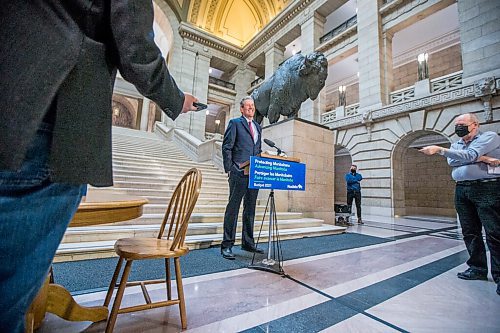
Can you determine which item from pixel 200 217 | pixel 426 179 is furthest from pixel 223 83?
pixel 200 217

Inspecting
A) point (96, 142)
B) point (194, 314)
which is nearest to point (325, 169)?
point (194, 314)

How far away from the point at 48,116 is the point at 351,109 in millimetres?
12908

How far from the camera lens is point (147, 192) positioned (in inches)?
191

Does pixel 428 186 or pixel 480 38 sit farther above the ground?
pixel 480 38

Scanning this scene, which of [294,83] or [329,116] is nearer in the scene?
[294,83]

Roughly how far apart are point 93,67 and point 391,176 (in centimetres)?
1095

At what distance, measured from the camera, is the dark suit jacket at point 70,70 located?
1.60ft

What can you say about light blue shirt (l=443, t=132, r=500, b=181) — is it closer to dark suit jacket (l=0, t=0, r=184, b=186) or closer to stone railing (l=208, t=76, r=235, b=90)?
dark suit jacket (l=0, t=0, r=184, b=186)

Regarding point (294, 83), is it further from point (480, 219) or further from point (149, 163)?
point (149, 163)

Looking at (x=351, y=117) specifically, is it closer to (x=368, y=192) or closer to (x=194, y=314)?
(x=368, y=192)

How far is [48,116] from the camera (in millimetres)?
565

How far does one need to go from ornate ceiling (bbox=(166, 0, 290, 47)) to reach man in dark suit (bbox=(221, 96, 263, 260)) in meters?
17.2

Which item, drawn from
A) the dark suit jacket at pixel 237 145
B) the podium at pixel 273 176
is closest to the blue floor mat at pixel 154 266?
the podium at pixel 273 176

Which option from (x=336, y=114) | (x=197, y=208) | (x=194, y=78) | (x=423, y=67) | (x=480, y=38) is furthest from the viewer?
(x=194, y=78)
